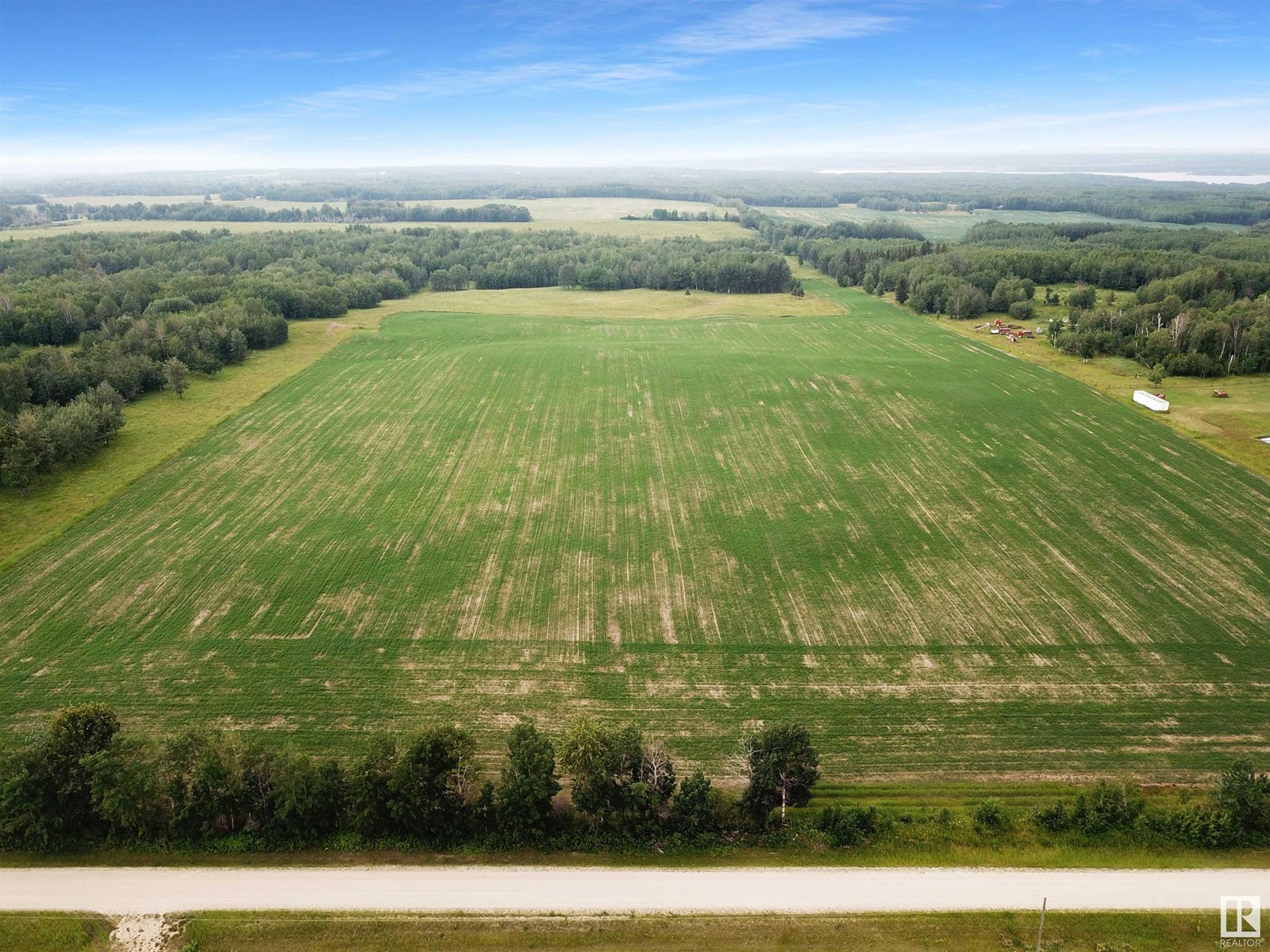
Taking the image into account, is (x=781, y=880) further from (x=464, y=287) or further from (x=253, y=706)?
(x=464, y=287)

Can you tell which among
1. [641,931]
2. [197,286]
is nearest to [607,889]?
[641,931]

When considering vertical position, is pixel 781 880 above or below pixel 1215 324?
below

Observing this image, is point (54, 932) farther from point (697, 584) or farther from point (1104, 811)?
point (1104, 811)

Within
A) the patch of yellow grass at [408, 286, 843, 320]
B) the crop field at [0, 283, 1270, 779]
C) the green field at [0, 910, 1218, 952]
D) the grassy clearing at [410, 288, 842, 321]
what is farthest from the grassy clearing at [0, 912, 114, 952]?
the patch of yellow grass at [408, 286, 843, 320]

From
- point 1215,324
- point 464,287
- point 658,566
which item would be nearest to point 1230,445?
point 1215,324

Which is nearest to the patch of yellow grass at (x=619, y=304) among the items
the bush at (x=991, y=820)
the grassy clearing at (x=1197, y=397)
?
the grassy clearing at (x=1197, y=397)
